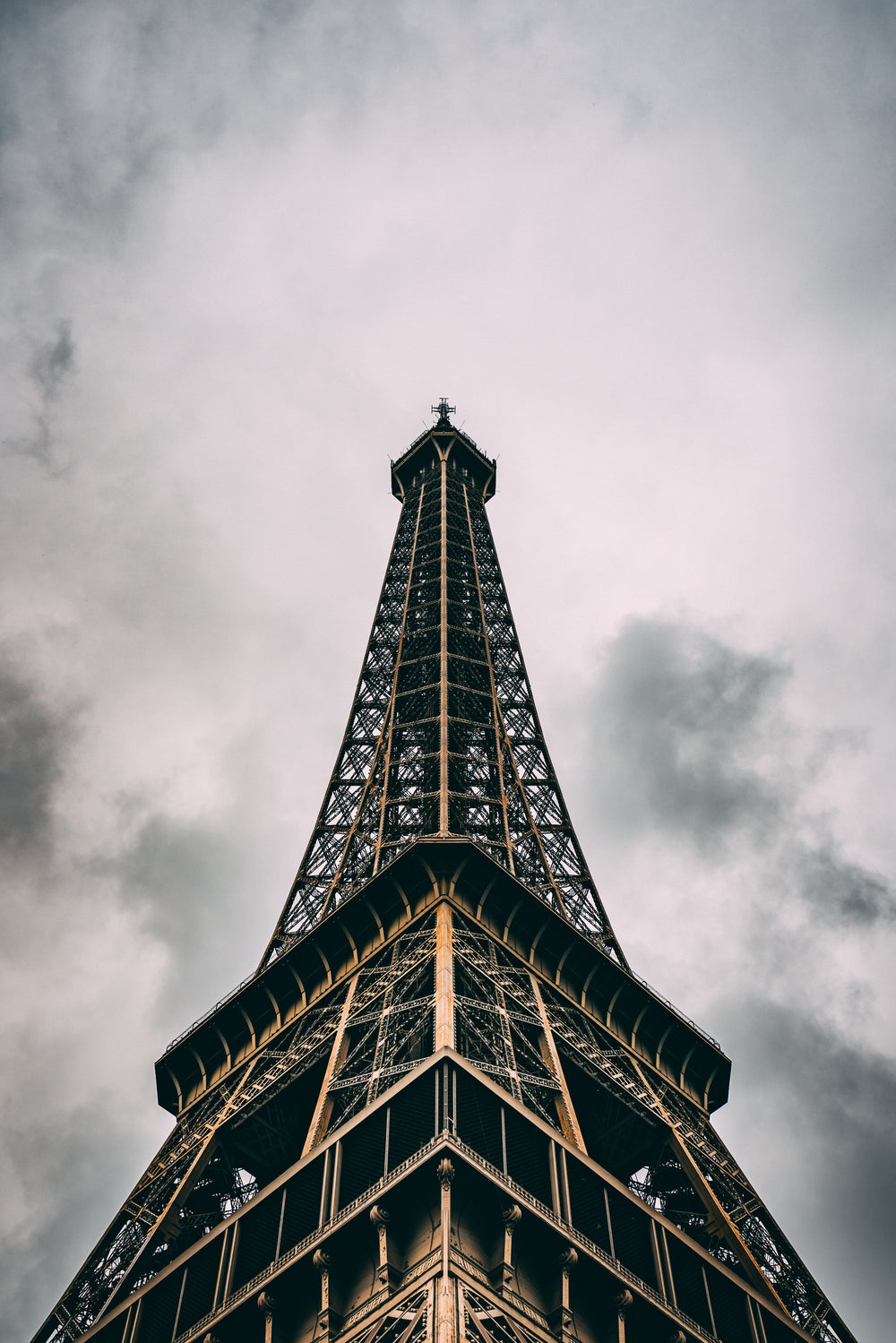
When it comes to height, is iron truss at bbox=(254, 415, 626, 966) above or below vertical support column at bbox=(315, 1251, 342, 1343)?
above

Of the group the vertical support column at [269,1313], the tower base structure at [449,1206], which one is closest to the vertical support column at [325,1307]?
the tower base structure at [449,1206]

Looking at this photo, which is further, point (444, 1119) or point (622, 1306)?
point (444, 1119)

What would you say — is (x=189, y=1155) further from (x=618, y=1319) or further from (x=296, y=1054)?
(x=618, y=1319)

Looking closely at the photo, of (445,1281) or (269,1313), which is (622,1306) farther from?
(269,1313)

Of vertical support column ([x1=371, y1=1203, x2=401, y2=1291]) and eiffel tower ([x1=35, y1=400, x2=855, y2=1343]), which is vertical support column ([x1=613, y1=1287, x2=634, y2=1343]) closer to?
eiffel tower ([x1=35, y1=400, x2=855, y2=1343])

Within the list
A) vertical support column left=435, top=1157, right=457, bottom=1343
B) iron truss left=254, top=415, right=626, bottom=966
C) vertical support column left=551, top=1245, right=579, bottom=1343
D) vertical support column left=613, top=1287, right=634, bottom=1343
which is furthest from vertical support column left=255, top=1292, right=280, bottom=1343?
iron truss left=254, top=415, right=626, bottom=966

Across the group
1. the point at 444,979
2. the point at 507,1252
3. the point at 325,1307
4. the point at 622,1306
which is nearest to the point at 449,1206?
the point at 507,1252

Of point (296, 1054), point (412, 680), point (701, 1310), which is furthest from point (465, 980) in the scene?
point (412, 680)
